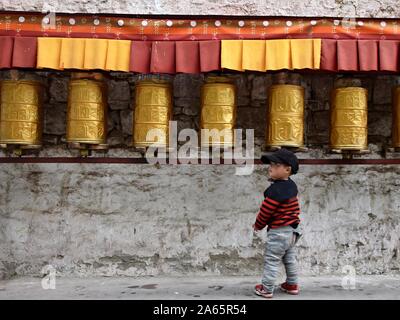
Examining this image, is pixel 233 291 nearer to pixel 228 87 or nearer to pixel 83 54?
pixel 228 87

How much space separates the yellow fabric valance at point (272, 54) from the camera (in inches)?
155

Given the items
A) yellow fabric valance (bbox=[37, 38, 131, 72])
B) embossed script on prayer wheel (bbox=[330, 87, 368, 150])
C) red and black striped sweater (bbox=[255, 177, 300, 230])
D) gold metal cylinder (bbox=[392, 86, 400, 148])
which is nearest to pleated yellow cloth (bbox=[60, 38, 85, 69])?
yellow fabric valance (bbox=[37, 38, 131, 72])

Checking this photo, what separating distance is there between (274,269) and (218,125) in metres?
1.27

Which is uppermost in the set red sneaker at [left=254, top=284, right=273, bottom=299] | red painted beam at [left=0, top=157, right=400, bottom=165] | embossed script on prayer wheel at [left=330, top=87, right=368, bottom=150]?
embossed script on prayer wheel at [left=330, top=87, right=368, bottom=150]

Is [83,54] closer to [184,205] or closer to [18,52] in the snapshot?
[18,52]

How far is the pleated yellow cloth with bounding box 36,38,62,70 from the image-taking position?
12.8ft

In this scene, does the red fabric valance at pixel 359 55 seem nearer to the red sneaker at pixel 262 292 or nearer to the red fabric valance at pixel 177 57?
the red fabric valance at pixel 177 57

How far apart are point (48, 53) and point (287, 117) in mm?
2044

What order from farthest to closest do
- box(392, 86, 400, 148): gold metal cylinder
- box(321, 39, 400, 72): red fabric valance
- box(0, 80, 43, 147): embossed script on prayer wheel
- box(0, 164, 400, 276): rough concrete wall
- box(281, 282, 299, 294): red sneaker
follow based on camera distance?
box(0, 164, 400, 276): rough concrete wall, box(392, 86, 400, 148): gold metal cylinder, box(0, 80, 43, 147): embossed script on prayer wheel, box(321, 39, 400, 72): red fabric valance, box(281, 282, 299, 294): red sneaker

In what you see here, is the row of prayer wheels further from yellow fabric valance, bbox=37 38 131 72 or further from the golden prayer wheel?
yellow fabric valance, bbox=37 38 131 72

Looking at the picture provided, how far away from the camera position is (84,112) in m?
4.11


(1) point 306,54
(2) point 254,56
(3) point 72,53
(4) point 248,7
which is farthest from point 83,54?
(1) point 306,54

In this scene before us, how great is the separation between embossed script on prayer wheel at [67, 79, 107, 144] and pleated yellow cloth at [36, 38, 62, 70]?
0.93 ft

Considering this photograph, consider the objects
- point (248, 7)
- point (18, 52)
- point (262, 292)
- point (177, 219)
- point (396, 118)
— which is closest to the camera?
point (262, 292)
